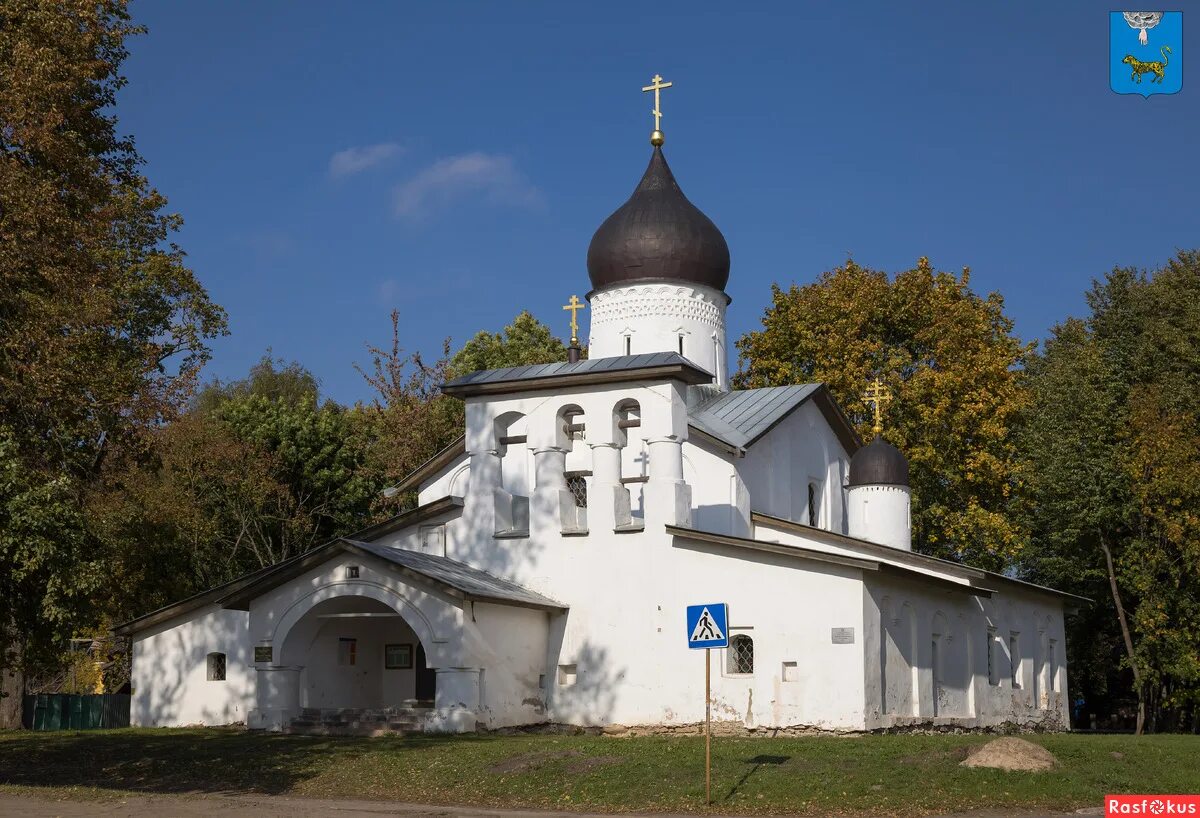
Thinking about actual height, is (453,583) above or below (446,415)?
below

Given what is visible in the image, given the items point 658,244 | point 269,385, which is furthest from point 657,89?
point 269,385

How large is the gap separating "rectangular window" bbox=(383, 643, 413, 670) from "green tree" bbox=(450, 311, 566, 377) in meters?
16.7

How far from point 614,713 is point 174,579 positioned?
42.2ft

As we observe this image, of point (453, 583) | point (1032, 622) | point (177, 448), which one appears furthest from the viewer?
point (177, 448)

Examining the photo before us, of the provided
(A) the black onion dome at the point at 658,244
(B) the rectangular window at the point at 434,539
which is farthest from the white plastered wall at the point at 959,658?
(A) the black onion dome at the point at 658,244

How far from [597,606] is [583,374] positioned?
13.0 feet

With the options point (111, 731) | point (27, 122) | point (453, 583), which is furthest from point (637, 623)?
point (27, 122)

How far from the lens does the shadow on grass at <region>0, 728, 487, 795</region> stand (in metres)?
17.4

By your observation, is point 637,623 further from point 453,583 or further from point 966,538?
point 966,538

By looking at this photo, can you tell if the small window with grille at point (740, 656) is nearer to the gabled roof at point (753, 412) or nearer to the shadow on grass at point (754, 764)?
the gabled roof at point (753, 412)

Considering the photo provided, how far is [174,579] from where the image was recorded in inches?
1229

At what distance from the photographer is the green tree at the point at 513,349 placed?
144 feet

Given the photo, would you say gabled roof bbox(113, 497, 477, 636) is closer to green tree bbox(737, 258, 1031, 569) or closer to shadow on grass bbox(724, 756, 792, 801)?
shadow on grass bbox(724, 756, 792, 801)

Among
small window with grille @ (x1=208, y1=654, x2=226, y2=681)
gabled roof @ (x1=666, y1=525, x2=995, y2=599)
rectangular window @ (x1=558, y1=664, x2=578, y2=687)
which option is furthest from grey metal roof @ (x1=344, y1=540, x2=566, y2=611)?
small window with grille @ (x1=208, y1=654, x2=226, y2=681)
